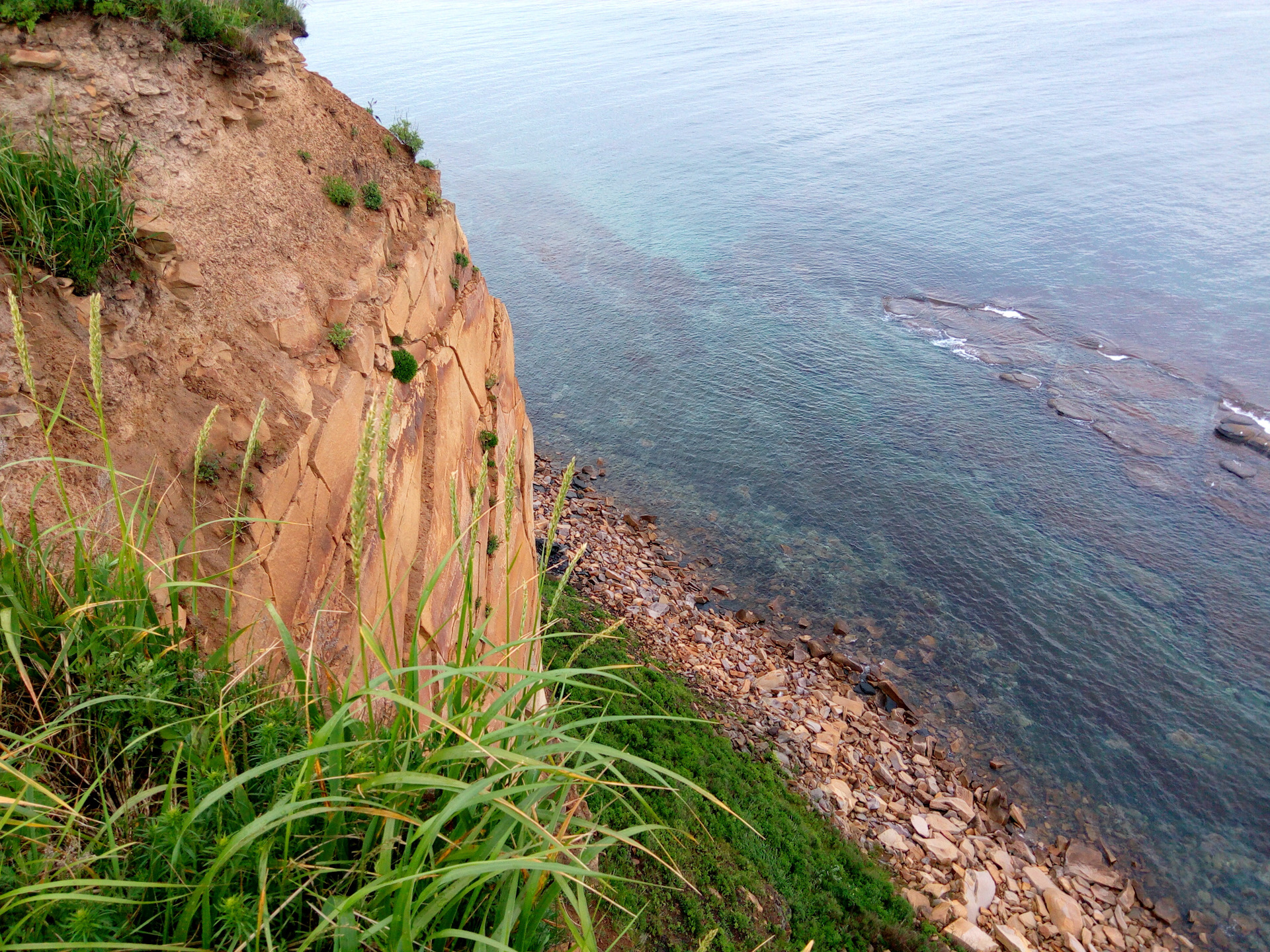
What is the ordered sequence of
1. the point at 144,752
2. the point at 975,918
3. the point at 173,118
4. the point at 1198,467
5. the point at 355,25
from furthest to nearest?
1. the point at 355,25
2. the point at 1198,467
3. the point at 975,918
4. the point at 173,118
5. the point at 144,752

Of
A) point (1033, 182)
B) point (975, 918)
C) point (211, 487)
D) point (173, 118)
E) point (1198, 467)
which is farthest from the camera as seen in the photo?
point (1033, 182)

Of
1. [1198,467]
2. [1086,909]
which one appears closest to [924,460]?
[1198,467]

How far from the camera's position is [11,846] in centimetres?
274

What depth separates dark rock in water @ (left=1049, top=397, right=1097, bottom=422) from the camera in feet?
108

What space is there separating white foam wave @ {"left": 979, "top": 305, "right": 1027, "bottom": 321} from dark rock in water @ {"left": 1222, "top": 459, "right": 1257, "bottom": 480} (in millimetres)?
13459

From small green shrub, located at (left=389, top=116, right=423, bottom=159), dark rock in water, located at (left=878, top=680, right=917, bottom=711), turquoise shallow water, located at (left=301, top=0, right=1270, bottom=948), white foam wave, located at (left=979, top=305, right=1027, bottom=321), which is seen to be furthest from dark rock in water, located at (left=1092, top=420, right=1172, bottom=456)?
small green shrub, located at (left=389, top=116, right=423, bottom=159)

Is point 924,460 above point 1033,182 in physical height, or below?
below

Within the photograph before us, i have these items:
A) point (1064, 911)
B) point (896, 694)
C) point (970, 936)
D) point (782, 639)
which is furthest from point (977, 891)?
point (782, 639)

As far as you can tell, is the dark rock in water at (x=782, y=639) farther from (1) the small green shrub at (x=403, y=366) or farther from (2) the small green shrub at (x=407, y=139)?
(2) the small green shrub at (x=407, y=139)

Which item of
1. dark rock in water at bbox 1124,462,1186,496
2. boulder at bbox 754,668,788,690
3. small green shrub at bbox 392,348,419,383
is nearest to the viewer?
small green shrub at bbox 392,348,419,383

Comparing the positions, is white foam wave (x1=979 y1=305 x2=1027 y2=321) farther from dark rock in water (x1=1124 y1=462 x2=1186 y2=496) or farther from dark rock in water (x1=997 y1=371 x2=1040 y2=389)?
dark rock in water (x1=1124 y1=462 x2=1186 y2=496)

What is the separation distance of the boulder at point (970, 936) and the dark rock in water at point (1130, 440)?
23.5m

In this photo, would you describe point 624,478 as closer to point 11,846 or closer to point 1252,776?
point 1252,776

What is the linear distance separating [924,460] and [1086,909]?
1745 centimetres
